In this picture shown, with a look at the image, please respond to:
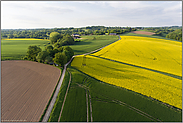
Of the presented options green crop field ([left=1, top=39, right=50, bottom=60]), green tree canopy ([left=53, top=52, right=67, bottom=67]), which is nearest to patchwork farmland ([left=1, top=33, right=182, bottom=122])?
green tree canopy ([left=53, top=52, right=67, bottom=67])

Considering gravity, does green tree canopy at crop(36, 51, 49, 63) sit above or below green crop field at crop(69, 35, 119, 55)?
below

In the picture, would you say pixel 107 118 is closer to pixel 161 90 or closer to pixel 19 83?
pixel 161 90

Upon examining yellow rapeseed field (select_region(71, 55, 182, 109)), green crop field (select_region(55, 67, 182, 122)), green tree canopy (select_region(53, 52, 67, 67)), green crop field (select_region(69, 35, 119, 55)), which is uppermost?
green crop field (select_region(69, 35, 119, 55))

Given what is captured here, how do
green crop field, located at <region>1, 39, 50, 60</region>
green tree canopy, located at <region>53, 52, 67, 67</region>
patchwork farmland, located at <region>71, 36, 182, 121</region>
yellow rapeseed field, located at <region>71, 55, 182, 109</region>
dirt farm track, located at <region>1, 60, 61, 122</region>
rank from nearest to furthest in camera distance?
dirt farm track, located at <region>1, 60, 61, 122</region>, patchwork farmland, located at <region>71, 36, 182, 121</region>, yellow rapeseed field, located at <region>71, 55, 182, 109</region>, green tree canopy, located at <region>53, 52, 67, 67</region>, green crop field, located at <region>1, 39, 50, 60</region>

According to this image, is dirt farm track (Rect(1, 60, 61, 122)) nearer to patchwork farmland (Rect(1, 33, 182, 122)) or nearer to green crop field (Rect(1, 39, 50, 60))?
patchwork farmland (Rect(1, 33, 182, 122))

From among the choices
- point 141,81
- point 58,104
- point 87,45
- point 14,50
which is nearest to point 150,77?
point 141,81

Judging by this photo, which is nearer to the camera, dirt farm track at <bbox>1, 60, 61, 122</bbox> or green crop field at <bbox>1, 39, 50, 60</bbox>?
dirt farm track at <bbox>1, 60, 61, 122</bbox>

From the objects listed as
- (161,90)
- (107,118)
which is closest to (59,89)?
(107,118)

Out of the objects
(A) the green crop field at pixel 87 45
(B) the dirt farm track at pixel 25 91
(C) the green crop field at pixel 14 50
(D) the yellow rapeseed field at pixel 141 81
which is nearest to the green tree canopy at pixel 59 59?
(B) the dirt farm track at pixel 25 91
